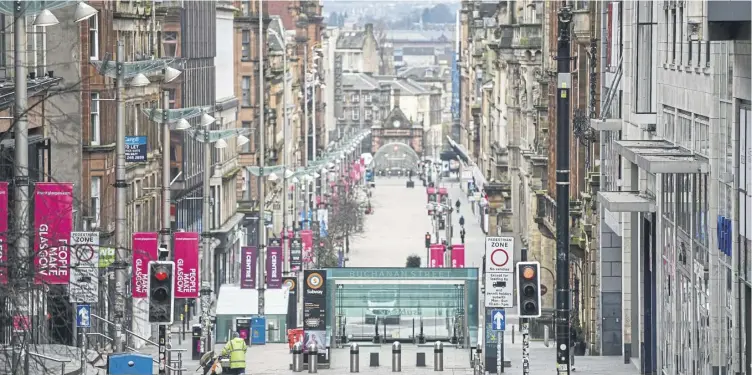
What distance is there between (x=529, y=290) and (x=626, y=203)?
783 cm

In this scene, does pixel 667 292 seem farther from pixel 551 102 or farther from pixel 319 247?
pixel 319 247

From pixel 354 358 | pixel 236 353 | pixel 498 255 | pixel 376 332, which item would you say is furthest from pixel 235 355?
pixel 376 332

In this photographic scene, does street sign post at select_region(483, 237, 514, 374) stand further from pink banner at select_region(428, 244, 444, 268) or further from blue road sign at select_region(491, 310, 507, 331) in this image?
pink banner at select_region(428, 244, 444, 268)

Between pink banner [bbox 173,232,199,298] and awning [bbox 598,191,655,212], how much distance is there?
35.8ft

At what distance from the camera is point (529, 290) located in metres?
37.8

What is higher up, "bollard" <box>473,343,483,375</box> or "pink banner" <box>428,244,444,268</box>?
"bollard" <box>473,343,483,375</box>

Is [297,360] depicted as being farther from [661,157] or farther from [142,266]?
[661,157]

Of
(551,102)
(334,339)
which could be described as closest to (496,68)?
(551,102)

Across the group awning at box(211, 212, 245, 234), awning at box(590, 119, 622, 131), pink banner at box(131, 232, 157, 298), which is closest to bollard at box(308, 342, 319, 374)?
pink banner at box(131, 232, 157, 298)

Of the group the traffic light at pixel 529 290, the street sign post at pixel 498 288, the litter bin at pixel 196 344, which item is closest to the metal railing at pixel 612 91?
the street sign post at pixel 498 288

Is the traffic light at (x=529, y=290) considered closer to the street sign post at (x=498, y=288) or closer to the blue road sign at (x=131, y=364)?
the street sign post at (x=498, y=288)

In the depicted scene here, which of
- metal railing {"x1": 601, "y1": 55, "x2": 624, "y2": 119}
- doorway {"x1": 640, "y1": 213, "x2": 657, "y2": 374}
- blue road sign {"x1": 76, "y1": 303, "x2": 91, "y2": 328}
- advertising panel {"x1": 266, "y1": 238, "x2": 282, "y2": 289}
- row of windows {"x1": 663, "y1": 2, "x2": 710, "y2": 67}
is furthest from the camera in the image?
advertising panel {"x1": 266, "y1": 238, "x2": 282, "y2": 289}

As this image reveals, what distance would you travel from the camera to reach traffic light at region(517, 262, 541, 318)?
37.6 m

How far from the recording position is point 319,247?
3999 inches
